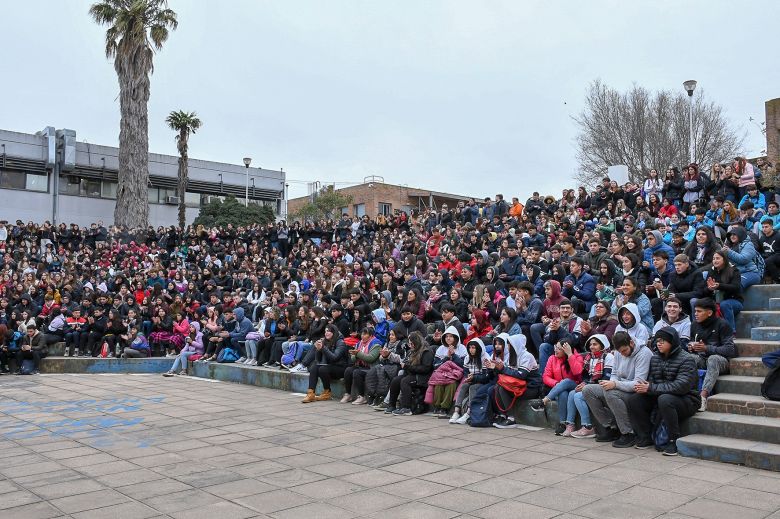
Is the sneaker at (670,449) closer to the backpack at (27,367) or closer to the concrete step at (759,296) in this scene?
the concrete step at (759,296)

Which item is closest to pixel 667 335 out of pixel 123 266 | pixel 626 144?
pixel 123 266

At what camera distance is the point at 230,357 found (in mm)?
13773

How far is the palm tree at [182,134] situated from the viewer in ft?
113

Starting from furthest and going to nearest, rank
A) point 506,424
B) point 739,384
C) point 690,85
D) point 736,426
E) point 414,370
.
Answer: point 690,85, point 414,370, point 506,424, point 739,384, point 736,426

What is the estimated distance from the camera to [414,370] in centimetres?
902

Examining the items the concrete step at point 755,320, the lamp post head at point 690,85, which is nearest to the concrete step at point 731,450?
the concrete step at point 755,320

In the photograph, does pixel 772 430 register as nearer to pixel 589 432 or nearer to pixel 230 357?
pixel 589 432

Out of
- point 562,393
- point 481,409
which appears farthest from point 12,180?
point 562,393

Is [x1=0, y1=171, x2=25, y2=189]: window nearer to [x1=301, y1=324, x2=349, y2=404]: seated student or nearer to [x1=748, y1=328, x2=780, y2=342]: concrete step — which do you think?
[x1=301, y1=324, x2=349, y2=404]: seated student

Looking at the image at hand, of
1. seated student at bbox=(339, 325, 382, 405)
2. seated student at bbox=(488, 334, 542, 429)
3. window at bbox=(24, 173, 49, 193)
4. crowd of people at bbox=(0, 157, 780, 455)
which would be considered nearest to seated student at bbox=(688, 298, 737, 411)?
crowd of people at bbox=(0, 157, 780, 455)

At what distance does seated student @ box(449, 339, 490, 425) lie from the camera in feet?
27.2

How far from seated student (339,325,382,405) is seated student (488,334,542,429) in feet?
8.17

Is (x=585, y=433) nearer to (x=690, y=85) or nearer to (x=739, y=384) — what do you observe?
(x=739, y=384)

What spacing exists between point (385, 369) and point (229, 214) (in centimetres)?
2574
